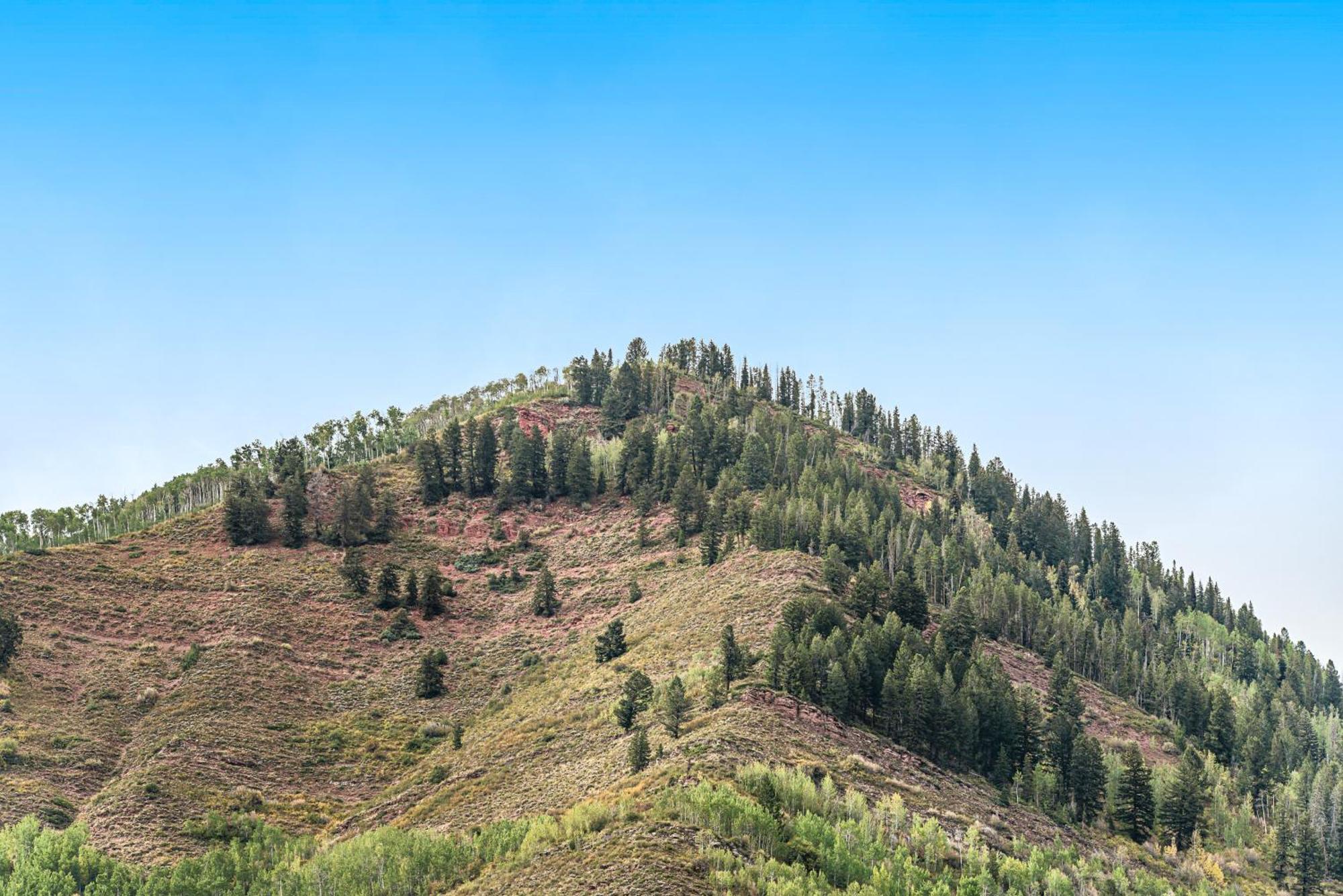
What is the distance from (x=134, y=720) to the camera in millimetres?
103000

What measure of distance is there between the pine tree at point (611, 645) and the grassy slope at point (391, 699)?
1.92 metres

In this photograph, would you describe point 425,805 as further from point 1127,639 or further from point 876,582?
point 1127,639

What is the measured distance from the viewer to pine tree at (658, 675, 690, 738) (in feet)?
243

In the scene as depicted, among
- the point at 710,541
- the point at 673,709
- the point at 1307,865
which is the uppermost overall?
the point at 710,541

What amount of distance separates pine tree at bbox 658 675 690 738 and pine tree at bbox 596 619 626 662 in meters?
28.0

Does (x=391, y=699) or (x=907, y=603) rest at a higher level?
(x=907, y=603)

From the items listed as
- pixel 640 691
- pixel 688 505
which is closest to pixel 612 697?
pixel 640 691

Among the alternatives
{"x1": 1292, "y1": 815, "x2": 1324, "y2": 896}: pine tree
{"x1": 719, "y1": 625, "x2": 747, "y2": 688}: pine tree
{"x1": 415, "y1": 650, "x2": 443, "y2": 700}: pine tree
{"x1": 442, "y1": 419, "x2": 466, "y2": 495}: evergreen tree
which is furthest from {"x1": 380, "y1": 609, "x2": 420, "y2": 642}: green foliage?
{"x1": 1292, "y1": 815, "x2": 1324, "y2": 896}: pine tree

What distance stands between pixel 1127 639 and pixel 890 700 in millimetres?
88215

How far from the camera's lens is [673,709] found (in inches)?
2963

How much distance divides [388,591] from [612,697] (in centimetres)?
6155

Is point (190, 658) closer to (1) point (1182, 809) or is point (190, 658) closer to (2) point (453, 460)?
(2) point (453, 460)

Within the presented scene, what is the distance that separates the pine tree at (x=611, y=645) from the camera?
10656 cm

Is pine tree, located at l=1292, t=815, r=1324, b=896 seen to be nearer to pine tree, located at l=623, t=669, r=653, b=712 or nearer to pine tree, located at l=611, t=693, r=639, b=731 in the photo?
pine tree, located at l=623, t=669, r=653, b=712
